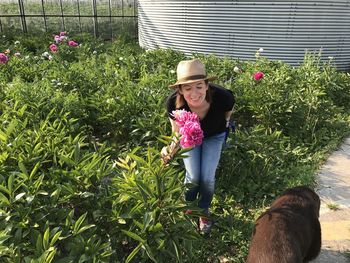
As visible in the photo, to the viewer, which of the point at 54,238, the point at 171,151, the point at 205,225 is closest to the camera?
the point at 54,238

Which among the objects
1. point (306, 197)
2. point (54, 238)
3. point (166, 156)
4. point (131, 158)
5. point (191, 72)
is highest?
point (191, 72)

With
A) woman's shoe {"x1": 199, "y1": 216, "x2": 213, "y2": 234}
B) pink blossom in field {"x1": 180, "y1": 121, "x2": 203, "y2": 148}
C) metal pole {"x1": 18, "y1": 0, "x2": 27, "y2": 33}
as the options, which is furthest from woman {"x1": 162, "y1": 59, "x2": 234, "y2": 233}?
metal pole {"x1": 18, "y1": 0, "x2": 27, "y2": 33}

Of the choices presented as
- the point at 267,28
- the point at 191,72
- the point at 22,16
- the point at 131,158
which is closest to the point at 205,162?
the point at 131,158

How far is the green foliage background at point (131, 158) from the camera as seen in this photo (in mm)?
1941

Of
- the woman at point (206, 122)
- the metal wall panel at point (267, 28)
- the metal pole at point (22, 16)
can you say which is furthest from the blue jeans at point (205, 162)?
the metal pole at point (22, 16)

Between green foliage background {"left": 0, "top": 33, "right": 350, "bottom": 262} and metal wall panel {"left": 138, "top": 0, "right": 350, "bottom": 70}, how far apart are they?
1978 millimetres

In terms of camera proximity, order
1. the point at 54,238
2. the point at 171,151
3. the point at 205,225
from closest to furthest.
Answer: the point at 54,238, the point at 171,151, the point at 205,225

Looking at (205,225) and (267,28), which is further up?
(267,28)

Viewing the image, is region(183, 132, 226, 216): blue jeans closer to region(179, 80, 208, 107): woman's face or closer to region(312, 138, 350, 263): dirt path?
region(179, 80, 208, 107): woman's face

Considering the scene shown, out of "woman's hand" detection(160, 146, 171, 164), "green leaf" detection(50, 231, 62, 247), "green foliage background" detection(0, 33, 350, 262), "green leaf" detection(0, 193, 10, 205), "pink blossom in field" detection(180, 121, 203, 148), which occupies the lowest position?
"green foliage background" detection(0, 33, 350, 262)

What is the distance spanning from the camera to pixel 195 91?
268 centimetres

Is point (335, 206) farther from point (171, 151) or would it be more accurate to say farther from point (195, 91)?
point (171, 151)

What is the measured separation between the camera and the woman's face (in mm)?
2676

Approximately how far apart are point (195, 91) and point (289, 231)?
47.5 inches
